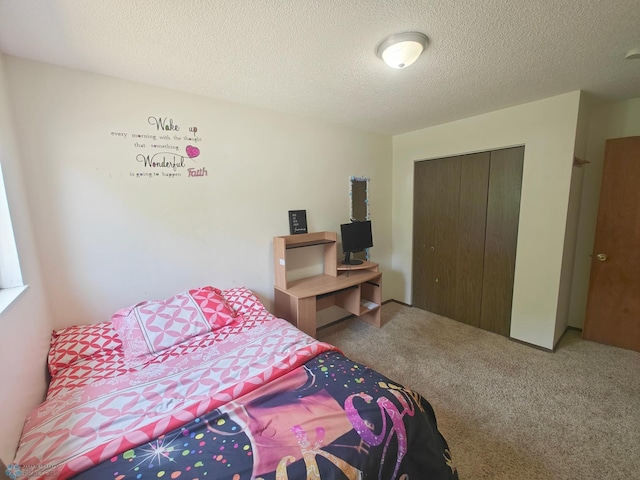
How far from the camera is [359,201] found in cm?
326

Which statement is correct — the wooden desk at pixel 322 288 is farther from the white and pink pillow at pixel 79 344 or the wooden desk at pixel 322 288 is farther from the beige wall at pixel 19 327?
the beige wall at pixel 19 327

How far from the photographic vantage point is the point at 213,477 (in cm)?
83

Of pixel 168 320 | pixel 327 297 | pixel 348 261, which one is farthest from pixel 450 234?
pixel 168 320

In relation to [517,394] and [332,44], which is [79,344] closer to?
[332,44]

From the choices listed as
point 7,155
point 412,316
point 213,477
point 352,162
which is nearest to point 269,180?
point 352,162

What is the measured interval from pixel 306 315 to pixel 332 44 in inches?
78.4

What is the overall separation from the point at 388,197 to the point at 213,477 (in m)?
3.33

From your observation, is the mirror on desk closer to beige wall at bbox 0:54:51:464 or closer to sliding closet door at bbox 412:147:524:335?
sliding closet door at bbox 412:147:524:335

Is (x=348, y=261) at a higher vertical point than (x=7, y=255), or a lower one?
lower

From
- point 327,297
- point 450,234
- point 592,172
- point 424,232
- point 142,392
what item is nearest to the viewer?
point 142,392

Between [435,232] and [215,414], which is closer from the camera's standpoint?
[215,414]

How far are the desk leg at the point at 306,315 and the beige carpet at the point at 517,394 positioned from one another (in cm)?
49

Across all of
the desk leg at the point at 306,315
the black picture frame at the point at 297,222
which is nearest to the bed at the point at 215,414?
the desk leg at the point at 306,315

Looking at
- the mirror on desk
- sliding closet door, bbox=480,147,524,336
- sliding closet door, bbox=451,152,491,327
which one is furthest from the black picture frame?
sliding closet door, bbox=480,147,524,336
